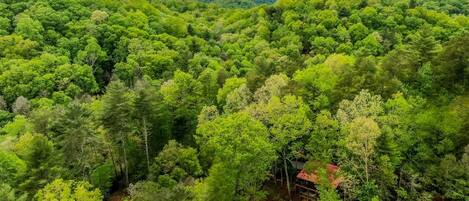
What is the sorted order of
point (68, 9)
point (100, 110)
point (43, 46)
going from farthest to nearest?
point (68, 9) → point (43, 46) → point (100, 110)

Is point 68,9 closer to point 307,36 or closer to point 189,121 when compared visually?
point 307,36

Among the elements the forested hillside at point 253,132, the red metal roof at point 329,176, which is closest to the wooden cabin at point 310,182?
the red metal roof at point 329,176

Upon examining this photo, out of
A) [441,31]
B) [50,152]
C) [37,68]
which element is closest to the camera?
[50,152]

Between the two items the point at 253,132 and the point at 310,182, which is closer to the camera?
the point at 253,132

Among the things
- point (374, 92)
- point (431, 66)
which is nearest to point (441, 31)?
point (431, 66)

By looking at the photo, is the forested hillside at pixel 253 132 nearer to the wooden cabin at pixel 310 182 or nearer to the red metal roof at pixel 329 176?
the wooden cabin at pixel 310 182

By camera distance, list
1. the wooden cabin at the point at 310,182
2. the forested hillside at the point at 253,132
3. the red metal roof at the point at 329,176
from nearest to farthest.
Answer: the forested hillside at the point at 253,132
the red metal roof at the point at 329,176
the wooden cabin at the point at 310,182

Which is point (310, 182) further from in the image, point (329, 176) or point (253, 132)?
point (253, 132)

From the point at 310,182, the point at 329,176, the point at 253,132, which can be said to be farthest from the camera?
the point at 310,182

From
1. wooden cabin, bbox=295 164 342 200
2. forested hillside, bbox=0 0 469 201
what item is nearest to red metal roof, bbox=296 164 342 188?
wooden cabin, bbox=295 164 342 200

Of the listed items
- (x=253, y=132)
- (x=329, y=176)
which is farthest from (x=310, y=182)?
(x=253, y=132)

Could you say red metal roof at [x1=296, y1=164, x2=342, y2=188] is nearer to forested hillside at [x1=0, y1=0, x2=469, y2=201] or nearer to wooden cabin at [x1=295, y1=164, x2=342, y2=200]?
wooden cabin at [x1=295, y1=164, x2=342, y2=200]
